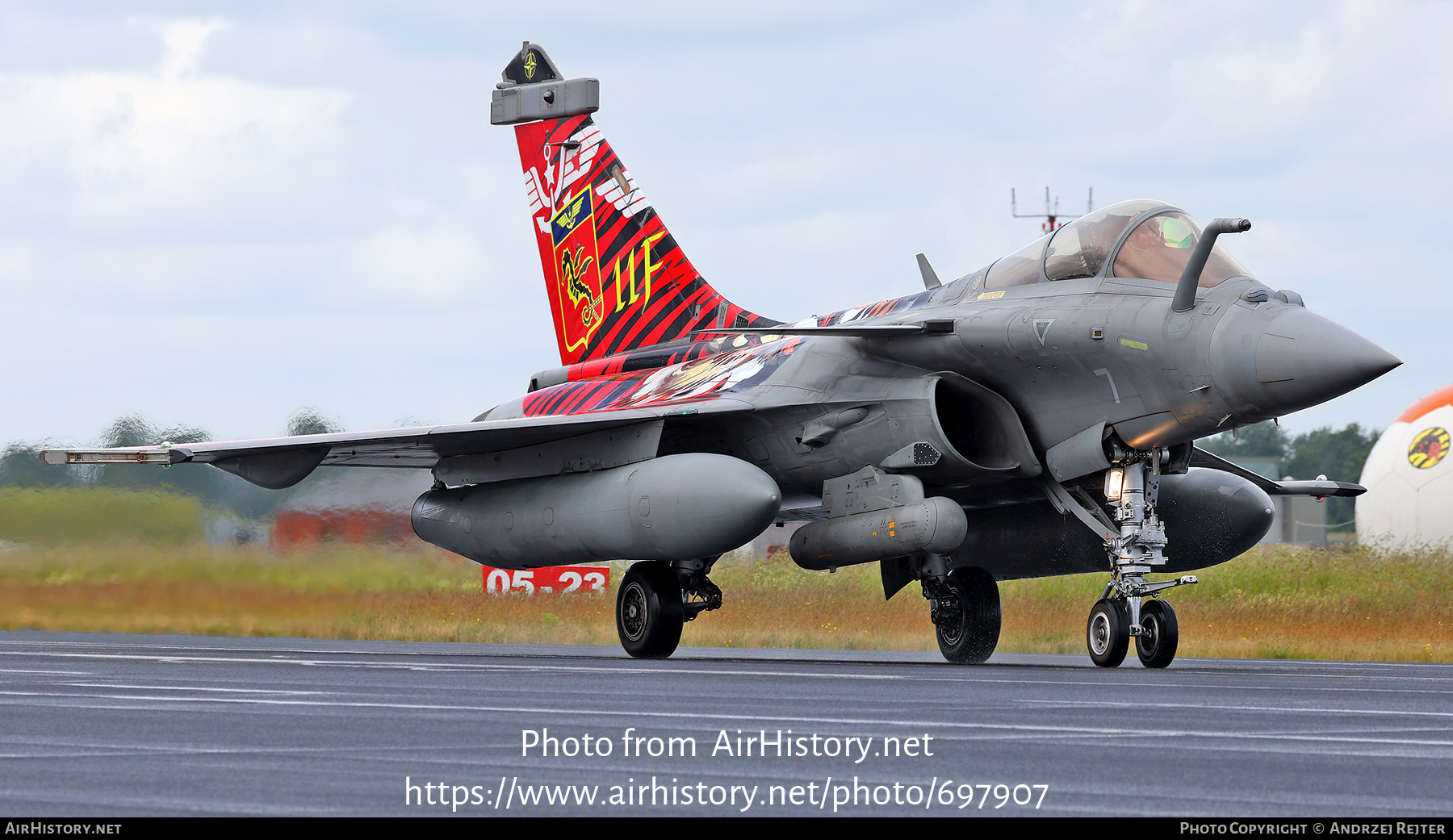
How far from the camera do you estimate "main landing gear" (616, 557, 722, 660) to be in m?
13.7

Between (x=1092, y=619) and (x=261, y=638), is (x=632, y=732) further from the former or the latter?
(x=261, y=638)

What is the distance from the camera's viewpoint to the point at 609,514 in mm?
13016

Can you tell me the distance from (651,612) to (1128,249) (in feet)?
15.4

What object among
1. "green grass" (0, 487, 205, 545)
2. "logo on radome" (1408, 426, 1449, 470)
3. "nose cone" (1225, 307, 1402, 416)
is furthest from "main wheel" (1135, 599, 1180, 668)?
"logo on radome" (1408, 426, 1449, 470)

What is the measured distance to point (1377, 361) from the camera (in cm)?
1045

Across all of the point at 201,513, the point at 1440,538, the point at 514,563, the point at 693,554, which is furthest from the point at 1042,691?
the point at 1440,538

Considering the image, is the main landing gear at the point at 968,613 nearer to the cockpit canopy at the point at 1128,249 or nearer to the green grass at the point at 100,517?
the cockpit canopy at the point at 1128,249

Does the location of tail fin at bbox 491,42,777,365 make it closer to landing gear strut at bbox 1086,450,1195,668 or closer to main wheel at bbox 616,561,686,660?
main wheel at bbox 616,561,686,660

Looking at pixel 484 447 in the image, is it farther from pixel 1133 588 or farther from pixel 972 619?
pixel 1133 588

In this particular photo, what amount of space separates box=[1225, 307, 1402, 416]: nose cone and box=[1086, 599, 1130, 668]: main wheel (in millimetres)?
1782

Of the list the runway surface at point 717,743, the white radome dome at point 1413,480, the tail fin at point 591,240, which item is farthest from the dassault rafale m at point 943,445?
the white radome dome at point 1413,480

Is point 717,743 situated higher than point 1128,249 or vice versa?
point 1128,249

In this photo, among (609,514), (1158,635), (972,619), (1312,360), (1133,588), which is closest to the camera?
(1312,360)

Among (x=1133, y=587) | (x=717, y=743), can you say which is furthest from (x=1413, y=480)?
(x=717, y=743)
